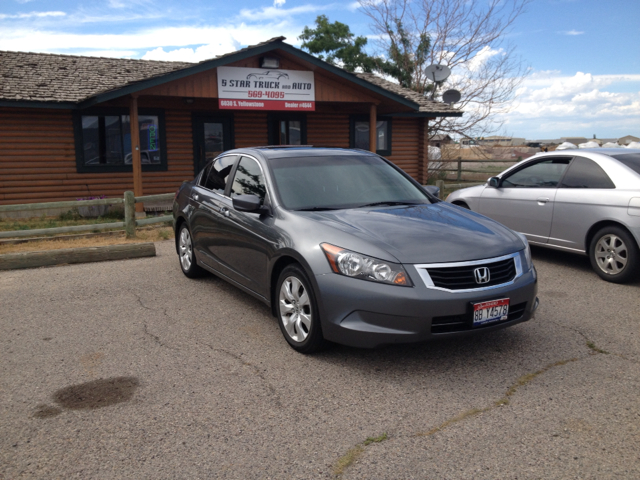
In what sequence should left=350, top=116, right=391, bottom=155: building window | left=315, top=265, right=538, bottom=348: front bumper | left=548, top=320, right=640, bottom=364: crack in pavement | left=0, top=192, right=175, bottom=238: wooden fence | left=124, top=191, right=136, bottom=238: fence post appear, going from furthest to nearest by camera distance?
left=350, top=116, right=391, bottom=155: building window
left=124, top=191, right=136, bottom=238: fence post
left=0, top=192, right=175, bottom=238: wooden fence
left=548, top=320, right=640, bottom=364: crack in pavement
left=315, top=265, right=538, bottom=348: front bumper

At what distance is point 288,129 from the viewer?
1839 centimetres

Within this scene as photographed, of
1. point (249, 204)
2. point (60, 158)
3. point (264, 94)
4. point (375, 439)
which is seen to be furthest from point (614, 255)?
point (60, 158)

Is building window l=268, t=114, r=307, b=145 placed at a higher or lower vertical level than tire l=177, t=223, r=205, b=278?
higher

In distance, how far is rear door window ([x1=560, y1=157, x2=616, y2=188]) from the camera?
707 cm

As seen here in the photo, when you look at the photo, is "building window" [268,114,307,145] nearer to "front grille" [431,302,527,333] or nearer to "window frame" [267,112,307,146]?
"window frame" [267,112,307,146]

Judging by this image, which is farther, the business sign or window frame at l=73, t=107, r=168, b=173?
window frame at l=73, t=107, r=168, b=173

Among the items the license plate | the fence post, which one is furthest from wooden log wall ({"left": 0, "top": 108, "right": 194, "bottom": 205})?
the license plate

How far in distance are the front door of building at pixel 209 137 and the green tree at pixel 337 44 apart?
18.3m

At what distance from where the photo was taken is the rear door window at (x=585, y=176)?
7.07 m

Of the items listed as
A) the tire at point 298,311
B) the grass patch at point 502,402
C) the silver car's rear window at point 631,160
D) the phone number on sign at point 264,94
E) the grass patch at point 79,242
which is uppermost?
the phone number on sign at point 264,94

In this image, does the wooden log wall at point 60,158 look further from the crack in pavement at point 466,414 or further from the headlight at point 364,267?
the crack in pavement at point 466,414

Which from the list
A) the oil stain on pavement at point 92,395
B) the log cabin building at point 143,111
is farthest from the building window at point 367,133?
the oil stain on pavement at point 92,395

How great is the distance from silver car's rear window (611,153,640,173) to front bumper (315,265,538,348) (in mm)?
3755

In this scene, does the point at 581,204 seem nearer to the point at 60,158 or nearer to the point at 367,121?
the point at 60,158
